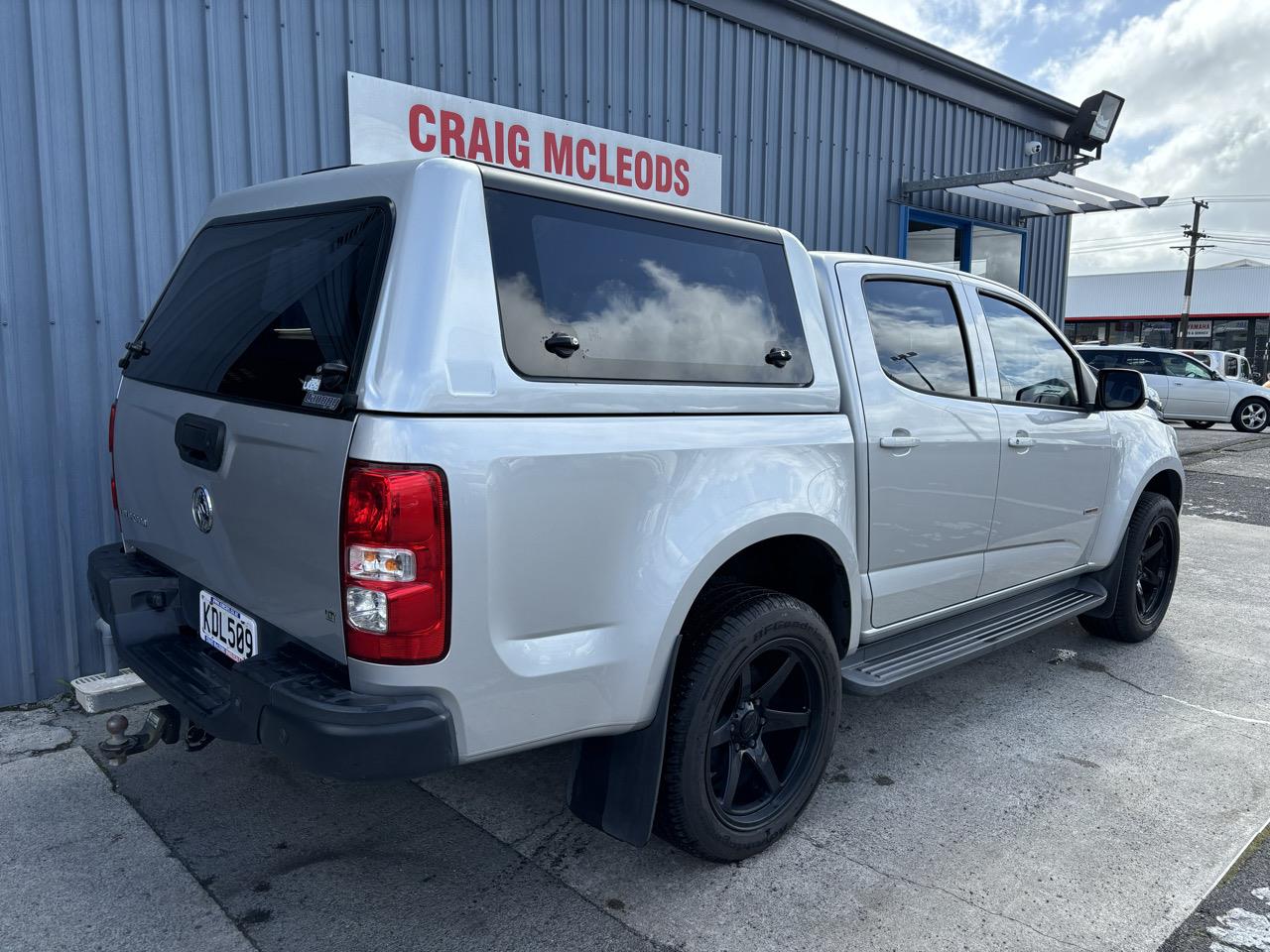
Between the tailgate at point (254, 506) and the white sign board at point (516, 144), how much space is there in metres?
2.33

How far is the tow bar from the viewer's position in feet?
8.61

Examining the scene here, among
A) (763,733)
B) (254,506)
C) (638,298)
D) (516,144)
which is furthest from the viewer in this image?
(516,144)

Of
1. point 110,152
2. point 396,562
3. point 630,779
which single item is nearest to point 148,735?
point 396,562

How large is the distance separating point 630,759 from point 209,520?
51.0 inches

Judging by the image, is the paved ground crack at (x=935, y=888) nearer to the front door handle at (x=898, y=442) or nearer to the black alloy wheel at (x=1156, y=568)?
the front door handle at (x=898, y=442)

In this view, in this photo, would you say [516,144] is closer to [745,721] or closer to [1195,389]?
[745,721]

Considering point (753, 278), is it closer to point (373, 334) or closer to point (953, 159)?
point (373, 334)

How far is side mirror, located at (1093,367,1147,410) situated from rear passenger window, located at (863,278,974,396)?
0.99 meters

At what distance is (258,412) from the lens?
238 cm

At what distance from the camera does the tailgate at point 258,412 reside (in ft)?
7.20

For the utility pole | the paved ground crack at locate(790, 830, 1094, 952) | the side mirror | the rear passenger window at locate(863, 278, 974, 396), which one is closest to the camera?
the paved ground crack at locate(790, 830, 1094, 952)

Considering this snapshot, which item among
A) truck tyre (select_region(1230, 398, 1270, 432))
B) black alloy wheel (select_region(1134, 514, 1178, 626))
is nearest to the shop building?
truck tyre (select_region(1230, 398, 1270, 432))

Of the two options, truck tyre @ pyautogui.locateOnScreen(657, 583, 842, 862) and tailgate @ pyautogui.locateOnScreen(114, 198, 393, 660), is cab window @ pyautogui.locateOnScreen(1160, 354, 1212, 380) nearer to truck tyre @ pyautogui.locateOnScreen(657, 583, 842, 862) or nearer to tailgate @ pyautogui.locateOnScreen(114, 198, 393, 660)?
truck tyre @ pyautogui.locateOnScreen(657, 583, 842, 862)

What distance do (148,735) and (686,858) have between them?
1615 mm
